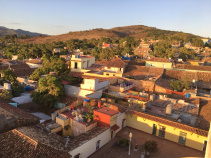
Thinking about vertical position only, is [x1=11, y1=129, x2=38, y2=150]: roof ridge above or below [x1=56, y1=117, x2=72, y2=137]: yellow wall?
above

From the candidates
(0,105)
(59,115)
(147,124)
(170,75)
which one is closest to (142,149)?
(147,124)

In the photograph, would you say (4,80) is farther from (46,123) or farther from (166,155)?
(166,155)

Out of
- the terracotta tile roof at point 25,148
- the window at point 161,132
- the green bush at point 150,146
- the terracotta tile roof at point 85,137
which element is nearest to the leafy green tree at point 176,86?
the window at point 161,132

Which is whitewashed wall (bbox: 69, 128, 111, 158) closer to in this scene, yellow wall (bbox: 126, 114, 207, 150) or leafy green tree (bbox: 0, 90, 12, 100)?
yellow wall (bbox: 126, 114, 207, 150)

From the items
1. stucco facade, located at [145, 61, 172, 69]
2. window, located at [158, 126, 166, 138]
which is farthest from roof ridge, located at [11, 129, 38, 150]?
stucco facade, located at [145, 61, 172, 69]

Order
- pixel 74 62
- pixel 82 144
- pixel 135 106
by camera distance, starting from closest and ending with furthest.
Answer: pixel 82 144
pixel 135 106
pixel 74 62

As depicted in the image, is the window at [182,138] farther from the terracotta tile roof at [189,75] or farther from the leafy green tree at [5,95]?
the terracotta tile roof at [189,75]
